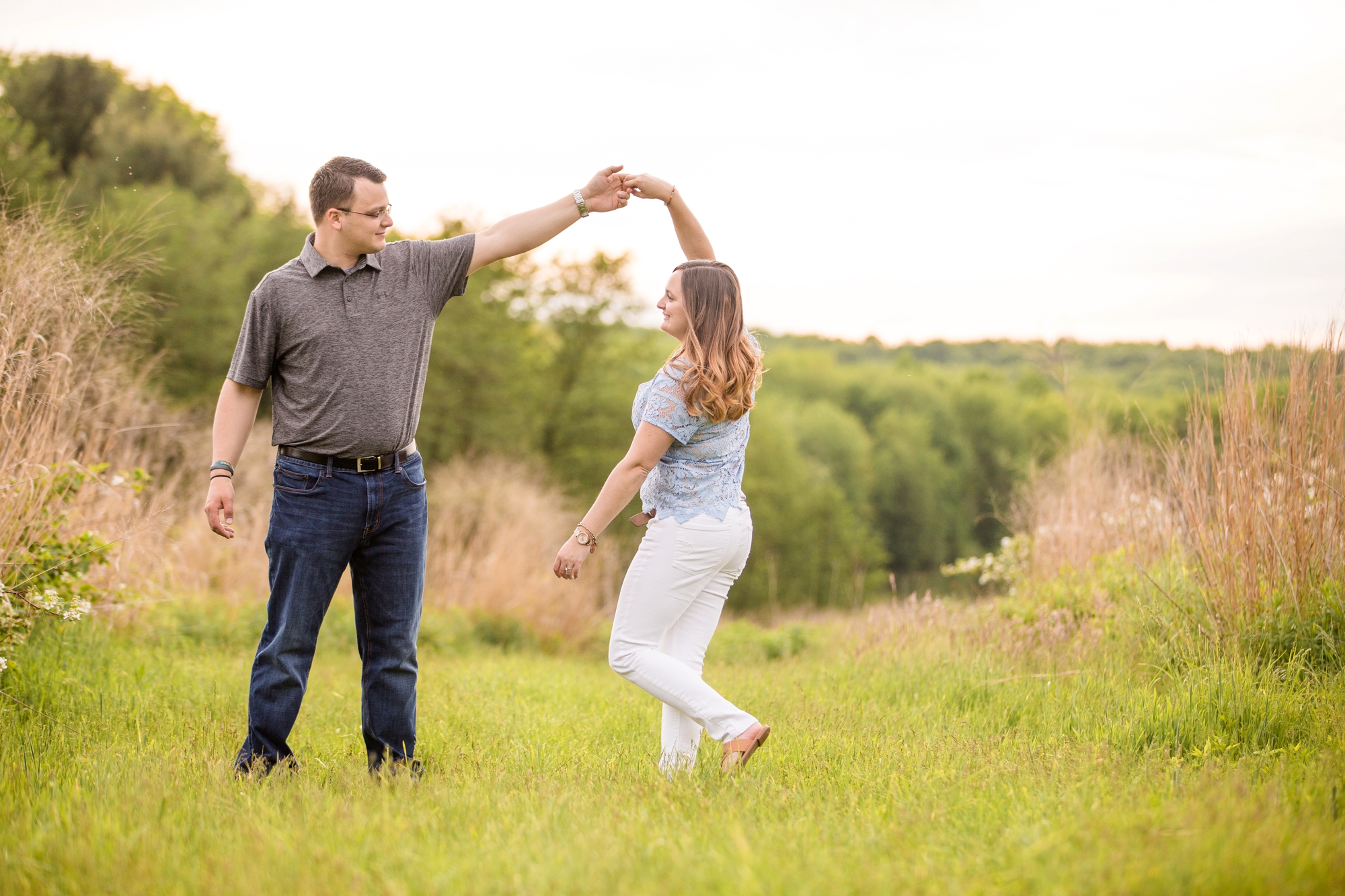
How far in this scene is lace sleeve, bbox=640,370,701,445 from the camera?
3.10 m

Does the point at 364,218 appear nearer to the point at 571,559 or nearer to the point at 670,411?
the point at 670,411

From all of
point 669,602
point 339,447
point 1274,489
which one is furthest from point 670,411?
point 1274,489

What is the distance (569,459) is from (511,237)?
94.9ft

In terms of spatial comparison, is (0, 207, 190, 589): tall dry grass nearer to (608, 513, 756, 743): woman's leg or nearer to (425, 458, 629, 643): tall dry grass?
(608, 513, 756, 743): woman's leg

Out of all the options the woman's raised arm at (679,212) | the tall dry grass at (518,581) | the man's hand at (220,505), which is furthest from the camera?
the tall dry grass at (518,581)

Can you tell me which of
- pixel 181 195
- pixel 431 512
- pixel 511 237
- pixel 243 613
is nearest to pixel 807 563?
pixel 431 512

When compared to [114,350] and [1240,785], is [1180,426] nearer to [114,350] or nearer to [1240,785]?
[1240,785]

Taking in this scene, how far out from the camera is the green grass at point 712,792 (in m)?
2.19

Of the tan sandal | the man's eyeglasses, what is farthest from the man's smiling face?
the tan sandal

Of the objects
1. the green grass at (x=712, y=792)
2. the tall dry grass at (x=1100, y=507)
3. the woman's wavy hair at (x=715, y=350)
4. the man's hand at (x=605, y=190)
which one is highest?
the man's hand at (x=605, y=190)

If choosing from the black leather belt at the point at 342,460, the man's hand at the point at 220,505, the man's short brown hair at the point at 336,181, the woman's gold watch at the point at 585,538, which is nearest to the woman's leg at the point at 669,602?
the woman's gold watch at the point at 585,538

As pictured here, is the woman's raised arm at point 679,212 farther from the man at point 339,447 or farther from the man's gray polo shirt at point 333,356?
the man's gray polo shirt at point 333,356

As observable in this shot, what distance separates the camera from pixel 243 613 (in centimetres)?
728

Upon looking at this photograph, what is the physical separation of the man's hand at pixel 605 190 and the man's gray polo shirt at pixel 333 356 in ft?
2.87
